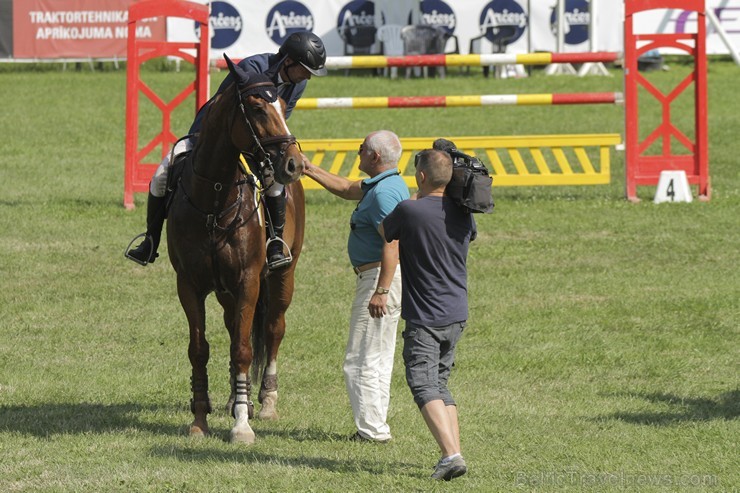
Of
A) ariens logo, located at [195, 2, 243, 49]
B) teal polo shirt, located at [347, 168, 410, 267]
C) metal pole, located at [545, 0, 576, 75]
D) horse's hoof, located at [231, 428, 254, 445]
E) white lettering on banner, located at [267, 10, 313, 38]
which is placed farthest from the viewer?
white lettering on banner, located at [267, 10, 313, 38]

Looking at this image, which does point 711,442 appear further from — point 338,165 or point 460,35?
point 460,35

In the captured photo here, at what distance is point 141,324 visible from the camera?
1156cm

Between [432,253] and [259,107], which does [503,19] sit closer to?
[259,107]

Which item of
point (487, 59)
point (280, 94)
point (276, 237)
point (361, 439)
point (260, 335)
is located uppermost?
point (487, 59)

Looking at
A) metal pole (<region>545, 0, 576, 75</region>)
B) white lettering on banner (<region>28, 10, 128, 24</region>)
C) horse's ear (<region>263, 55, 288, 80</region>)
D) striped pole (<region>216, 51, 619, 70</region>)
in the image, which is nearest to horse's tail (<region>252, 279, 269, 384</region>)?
horse's ear (<region>263, 55, 288, 80</region>)

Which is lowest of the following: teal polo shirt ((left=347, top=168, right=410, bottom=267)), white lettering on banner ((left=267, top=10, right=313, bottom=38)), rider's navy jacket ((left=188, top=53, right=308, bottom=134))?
teal polo shirt ((left=347, top=168, right=410, bottom=267))

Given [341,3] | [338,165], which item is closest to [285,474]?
[338,165]

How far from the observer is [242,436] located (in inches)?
312

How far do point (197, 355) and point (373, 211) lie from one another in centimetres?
154

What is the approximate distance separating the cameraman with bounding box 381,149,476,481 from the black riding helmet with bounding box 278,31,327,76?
4.82 feet

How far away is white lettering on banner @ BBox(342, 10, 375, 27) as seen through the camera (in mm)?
32094

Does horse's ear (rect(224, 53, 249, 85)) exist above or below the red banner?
below

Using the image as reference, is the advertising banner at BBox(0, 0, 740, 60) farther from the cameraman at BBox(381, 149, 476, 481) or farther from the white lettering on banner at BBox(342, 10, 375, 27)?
the cameraman at BBox(381, 149, 476, 481)

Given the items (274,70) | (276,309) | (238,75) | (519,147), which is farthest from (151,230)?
(519,147)
